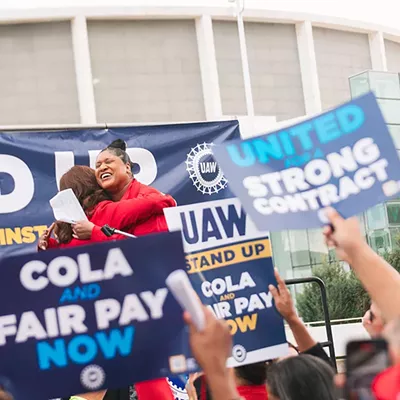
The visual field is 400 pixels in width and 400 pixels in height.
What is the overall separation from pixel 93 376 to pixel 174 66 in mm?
44903

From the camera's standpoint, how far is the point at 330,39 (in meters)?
50.8

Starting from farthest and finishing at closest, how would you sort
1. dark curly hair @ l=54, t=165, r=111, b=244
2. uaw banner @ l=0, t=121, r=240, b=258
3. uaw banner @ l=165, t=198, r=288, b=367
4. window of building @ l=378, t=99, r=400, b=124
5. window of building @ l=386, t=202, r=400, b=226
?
window of building @ l=386, t=202, r=400, b=226 < window of building @ l=378, t=99, r=400, b=124 < uaw banner @ l=0, t=121, r=240, b=258 < dark curly hair @ l=54, t=165, r=111, b=244 < uaw banner @ l=165, t=198, r=288, b=367

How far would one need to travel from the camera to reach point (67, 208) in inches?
211

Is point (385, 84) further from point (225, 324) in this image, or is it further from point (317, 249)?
point (225, 324)

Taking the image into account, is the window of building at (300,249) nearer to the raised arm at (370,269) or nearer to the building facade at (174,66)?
the building facade at (174,66)

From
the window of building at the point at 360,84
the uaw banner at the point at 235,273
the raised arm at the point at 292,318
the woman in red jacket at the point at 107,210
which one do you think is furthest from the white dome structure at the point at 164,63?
the raised arm at the point at 292,318

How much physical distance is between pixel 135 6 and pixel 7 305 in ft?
145

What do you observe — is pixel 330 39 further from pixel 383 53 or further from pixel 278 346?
pixel 278 346

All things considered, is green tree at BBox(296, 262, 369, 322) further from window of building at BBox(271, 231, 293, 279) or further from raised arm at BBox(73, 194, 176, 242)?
raised arm at BBox(73, 194, 176, 242)

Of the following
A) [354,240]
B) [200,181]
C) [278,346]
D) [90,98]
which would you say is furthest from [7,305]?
[90,98]

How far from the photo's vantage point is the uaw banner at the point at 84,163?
648 cm

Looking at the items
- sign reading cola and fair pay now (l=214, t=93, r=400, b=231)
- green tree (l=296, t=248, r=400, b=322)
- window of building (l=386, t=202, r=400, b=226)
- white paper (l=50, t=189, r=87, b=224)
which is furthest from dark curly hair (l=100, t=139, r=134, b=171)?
window of building (l=386, t=202, r=400, b=226)

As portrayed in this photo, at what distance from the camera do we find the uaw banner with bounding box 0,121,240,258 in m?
6.48

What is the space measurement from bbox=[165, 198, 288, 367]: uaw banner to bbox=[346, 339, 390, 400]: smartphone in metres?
2.10
